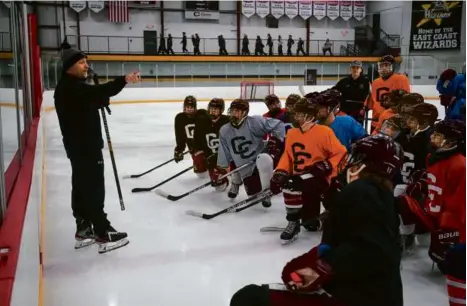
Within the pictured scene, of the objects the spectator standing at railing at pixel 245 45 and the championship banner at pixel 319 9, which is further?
the championship banner at pixel 319 9

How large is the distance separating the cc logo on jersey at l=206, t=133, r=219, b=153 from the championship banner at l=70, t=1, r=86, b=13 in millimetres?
14868

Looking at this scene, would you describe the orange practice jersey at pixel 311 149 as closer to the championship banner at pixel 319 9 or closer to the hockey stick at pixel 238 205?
the hockey stick at pixel 238 205

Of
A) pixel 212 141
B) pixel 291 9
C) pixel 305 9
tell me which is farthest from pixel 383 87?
pixel 305 9

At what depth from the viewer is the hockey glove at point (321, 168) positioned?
2.89 meters

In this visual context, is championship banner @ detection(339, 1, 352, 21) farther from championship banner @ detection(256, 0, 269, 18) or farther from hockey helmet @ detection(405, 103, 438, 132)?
hockey helmet @ detection(405, 103, 438, 132)

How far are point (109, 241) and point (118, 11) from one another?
53.9 ft

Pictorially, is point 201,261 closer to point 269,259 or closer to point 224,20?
point 269,259

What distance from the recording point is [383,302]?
1.24 meters

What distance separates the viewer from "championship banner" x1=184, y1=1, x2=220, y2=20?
62.3 ft

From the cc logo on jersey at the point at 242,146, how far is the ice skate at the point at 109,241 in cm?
124

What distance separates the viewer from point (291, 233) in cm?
307

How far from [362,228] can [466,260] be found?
30.0 inches

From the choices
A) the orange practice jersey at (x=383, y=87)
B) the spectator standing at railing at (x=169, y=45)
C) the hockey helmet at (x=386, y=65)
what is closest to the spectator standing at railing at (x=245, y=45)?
the spectator standing at railing at (x=169, y=45)

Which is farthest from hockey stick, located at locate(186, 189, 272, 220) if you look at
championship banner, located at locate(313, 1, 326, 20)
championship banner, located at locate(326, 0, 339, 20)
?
championship banner, located at locate(326, 0, 339, 20)
